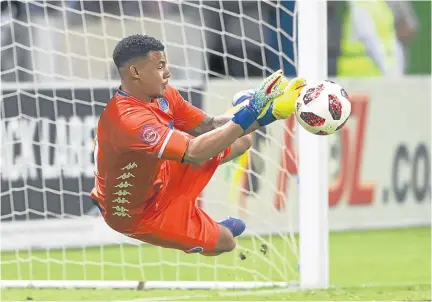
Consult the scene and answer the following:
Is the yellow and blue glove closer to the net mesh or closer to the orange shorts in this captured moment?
the orange shorts

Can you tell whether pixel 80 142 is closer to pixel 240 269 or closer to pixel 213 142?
Answer: pixel 240 269

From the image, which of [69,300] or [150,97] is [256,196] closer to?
[69,300]

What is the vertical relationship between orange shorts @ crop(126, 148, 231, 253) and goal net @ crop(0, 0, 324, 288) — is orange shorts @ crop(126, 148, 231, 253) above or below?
below

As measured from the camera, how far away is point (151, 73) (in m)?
5.76

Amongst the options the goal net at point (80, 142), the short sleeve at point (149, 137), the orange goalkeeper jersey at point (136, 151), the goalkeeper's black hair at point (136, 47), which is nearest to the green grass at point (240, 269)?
the goal net at point (80, 142)

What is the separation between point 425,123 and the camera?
11.1m

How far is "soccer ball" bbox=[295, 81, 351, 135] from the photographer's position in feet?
18.2

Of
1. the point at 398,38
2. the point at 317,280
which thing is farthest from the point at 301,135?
the point at 398,38

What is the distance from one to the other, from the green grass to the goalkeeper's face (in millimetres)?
1795

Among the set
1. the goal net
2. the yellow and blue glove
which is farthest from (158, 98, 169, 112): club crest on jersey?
the goal net

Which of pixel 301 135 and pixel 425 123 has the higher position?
pixel 425 123

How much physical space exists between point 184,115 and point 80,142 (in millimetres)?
3044

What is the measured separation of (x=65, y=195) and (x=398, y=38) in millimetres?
5386

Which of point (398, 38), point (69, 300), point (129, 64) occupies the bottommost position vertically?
point (69, 300)
